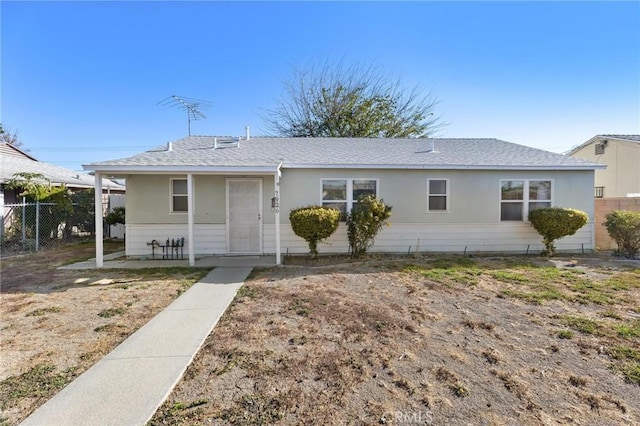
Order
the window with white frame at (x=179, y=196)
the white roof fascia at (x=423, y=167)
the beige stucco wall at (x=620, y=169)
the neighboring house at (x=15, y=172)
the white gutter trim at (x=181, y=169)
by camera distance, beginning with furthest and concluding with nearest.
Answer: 1. the beige stucco wall at (x=620, y=169)
2. the neighboring house at (x=15, y=172)
3. the window with white frame at (x=179, y=196)
4. the white roof fascia at (x=423, y=167)
5. the white gutter trim at (x=181, y=169)

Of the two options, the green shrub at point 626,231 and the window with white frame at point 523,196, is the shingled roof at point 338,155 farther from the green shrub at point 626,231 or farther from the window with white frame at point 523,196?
the green shrub at point 626,231

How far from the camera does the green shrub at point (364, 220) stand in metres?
8.55

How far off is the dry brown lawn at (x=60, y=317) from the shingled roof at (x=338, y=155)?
2846 mm

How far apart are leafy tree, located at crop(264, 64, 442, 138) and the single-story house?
12.0 metres

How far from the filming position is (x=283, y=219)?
948 centimetres

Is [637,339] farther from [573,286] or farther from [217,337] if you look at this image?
[217,337]

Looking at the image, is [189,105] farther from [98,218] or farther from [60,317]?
[60,317]

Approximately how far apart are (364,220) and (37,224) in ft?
36.3

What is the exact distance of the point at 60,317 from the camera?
455 cm

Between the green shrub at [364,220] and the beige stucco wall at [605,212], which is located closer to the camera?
the green shrub at [364,220]

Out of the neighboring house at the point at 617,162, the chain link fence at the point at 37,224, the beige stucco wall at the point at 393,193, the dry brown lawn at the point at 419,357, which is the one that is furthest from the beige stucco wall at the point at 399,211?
the neighboring house at the point at 617,162

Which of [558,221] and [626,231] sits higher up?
[558,221]

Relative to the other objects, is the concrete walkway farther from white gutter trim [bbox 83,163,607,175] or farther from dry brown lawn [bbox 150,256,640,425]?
white gutter trim [bbox 83,163,607,175]

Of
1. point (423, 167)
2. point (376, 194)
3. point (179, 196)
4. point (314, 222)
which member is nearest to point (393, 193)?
point (376, 194)
